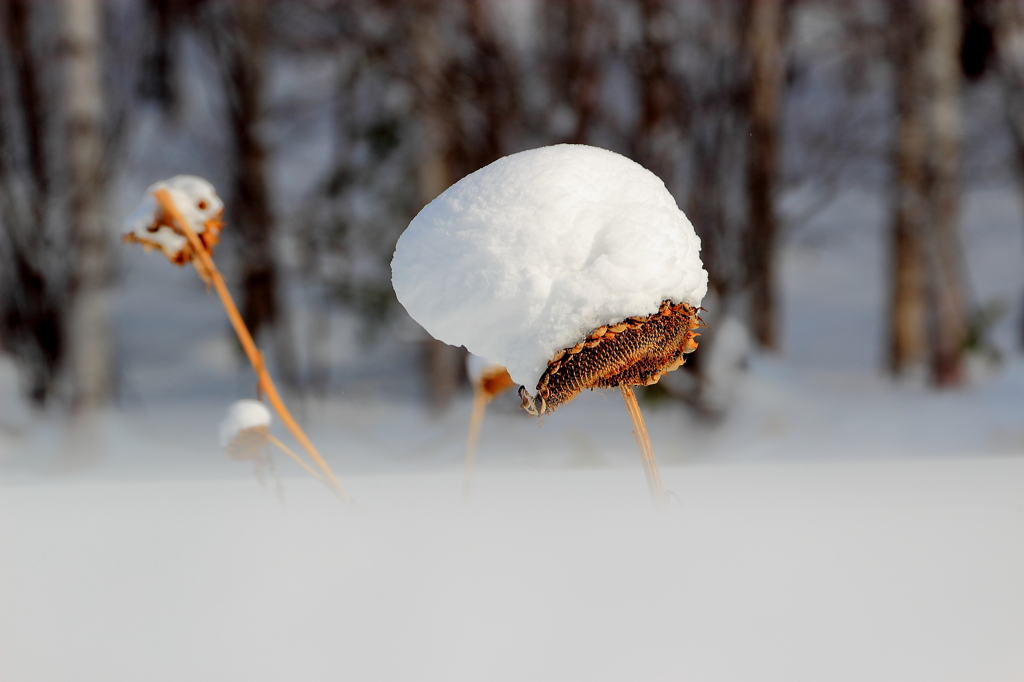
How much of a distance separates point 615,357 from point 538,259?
75 mm

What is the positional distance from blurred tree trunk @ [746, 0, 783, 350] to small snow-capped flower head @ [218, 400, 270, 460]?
2.05 m

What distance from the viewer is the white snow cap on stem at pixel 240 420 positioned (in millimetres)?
584

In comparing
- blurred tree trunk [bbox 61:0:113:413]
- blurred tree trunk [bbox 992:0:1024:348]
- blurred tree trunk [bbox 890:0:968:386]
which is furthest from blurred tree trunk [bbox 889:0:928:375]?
blurred tree trunk [bbox 61:0:113:413]

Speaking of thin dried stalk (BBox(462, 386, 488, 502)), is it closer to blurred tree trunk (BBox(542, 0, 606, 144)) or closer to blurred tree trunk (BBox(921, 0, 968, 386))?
blurred tree trunk (BBox(542, 0, 606, 144))

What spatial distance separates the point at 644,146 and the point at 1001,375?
4.75 feet

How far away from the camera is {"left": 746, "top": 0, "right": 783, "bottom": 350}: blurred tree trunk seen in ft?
7.76

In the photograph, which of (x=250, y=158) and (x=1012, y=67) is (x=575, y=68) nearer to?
(x=250, y=158)

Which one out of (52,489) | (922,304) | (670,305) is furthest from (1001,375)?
(52,489)

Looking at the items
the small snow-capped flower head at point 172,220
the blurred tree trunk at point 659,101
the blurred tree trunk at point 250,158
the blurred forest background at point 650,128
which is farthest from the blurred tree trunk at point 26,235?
the small snow-capped flower head at point 172,220

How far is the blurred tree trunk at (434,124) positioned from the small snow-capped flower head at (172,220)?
74.4 inches

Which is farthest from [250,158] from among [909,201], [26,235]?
[909,201]

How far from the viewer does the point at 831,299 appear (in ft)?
12.1

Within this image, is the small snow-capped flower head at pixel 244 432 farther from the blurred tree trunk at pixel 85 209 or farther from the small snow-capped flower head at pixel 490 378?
the blurred tree trunk at pixel 85 209

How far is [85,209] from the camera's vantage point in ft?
6.73
